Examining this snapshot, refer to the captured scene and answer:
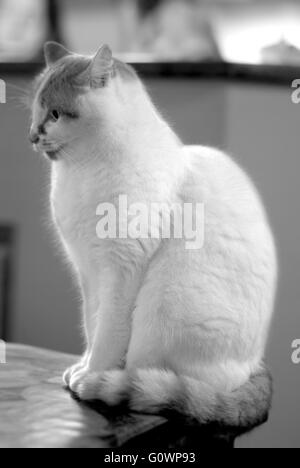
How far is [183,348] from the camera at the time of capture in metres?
0.93

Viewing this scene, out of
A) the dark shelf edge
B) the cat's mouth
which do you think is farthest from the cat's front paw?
the dark shelf edge

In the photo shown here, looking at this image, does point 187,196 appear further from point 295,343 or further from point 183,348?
point 295,343

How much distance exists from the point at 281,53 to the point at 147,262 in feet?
2.69

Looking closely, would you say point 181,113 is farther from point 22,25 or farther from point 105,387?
point 105,387

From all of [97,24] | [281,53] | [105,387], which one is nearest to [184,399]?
[105,387]

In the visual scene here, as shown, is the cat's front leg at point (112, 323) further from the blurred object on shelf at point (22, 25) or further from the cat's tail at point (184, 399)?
the blurred object on shelf at point (22, 25)

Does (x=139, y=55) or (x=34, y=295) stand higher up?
(x=139, y=55)

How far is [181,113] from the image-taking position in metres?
1.55

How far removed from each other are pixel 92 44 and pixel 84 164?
0.78 meters

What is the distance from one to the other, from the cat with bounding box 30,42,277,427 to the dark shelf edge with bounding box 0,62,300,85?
0.57m

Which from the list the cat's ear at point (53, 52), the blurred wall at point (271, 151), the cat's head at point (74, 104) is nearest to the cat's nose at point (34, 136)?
the cat's head at point (74, 104)

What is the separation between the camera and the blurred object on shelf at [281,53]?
1.54 metres

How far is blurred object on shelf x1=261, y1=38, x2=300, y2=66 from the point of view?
154cm

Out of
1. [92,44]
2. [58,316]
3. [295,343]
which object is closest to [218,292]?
[295,343]
